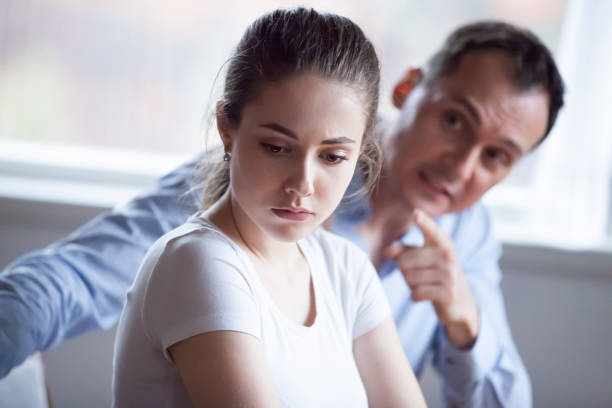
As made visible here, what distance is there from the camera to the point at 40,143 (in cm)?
175

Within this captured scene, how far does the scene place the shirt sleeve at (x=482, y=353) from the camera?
3.97 ft

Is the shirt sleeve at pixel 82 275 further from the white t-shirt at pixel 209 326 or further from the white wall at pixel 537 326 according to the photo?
the white wall at pixel 537 326

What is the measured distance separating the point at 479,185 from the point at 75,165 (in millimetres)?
1052

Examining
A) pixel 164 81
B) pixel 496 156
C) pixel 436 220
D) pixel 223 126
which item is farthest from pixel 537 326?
pixel 223 126

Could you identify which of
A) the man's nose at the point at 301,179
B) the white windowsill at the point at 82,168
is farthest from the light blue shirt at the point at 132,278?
the white windowsill at the point at 82,168

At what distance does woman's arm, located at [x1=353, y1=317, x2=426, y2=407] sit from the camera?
2.54 ft

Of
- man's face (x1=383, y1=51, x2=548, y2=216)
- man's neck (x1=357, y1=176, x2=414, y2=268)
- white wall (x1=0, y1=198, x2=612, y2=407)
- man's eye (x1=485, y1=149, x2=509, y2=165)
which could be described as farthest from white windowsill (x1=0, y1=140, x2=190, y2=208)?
man's eye (x1=485, y1=149, x2=509, y2=165)

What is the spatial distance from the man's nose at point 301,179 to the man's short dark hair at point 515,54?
0.64 m

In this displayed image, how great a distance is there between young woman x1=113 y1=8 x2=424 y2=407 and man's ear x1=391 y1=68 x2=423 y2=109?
0.64 metres

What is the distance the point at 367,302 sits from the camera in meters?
0.79

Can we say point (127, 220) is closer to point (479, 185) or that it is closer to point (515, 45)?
point (479, 185)

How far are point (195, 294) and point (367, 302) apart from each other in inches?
9.7

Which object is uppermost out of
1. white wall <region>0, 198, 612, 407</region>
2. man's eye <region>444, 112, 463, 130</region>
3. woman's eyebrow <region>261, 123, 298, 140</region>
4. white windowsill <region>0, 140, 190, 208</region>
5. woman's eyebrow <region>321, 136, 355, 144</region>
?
woman's eyebrow <region>261, 123, 298, 140</region>

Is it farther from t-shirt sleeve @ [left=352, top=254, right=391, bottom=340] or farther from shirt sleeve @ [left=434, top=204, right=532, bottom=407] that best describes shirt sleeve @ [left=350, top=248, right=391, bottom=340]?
shirt sleeve @ [left=434, top=204, right=532, bottom=407]
